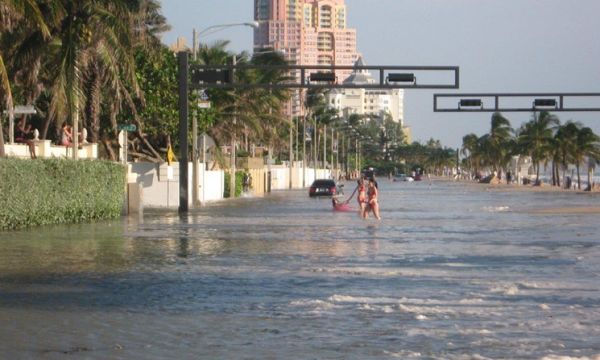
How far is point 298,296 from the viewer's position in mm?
16469

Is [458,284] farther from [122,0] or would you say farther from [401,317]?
[122,0]

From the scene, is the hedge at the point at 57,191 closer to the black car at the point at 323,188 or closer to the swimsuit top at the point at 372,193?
the swimsuit top at the point at 372,193

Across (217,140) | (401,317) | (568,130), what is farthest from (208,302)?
(568,130)

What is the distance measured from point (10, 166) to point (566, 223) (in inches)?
724

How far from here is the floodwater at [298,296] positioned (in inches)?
470

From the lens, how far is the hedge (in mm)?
32000

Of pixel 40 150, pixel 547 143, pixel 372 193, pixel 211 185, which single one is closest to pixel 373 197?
pixel 372 193

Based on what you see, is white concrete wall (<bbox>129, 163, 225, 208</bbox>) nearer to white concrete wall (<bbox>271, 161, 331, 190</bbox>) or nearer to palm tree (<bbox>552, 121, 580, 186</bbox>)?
white concrete wall (<bbox>271, 161, 331, 190</bbox>)

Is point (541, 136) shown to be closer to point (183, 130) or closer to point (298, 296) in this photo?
point (183, 130)

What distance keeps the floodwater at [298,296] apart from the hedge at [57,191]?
126 centimetres

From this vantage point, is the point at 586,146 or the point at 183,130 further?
the point at 586,146

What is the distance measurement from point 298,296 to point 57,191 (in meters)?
20.8

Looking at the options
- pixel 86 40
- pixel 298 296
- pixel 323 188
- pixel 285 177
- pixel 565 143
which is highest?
pixel 86 40

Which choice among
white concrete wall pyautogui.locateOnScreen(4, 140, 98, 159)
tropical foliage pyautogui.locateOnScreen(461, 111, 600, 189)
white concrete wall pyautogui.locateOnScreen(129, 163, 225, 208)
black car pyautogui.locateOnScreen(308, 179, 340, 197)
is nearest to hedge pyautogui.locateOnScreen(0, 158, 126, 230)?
white concrete wall pyautogui.locateOnScreen(4, 140, 98, 159)
